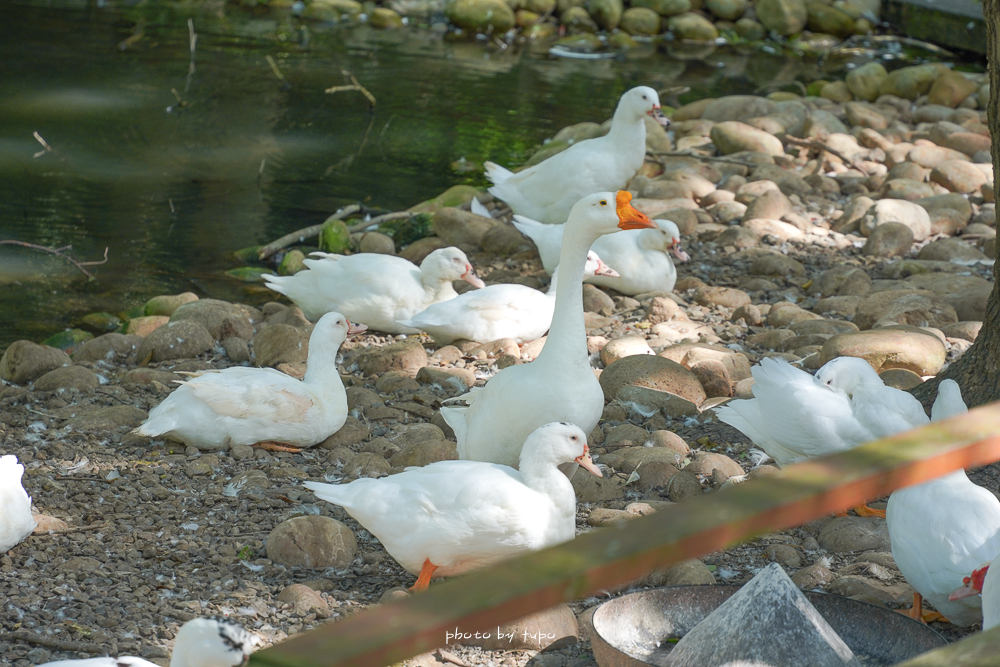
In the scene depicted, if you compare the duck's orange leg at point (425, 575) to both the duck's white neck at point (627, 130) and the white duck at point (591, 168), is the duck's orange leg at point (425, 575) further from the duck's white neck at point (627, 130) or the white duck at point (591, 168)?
the duck's white neck at point (627, 130)

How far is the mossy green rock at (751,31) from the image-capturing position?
20.4 meters

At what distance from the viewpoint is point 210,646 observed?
88.0 inches

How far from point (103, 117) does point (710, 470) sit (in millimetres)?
10147

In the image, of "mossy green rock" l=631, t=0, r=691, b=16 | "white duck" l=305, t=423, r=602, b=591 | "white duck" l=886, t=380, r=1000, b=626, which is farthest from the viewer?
"mossy green rock" l=631, t=0, r=691, b=16

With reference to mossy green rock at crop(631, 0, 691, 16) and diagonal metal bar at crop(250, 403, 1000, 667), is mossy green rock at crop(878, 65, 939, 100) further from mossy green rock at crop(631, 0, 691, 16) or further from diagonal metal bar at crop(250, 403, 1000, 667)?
diagonal metal bar at crop(250, 403, 1000, 667)

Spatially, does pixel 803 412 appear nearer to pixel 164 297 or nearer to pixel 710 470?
pixel 710 470

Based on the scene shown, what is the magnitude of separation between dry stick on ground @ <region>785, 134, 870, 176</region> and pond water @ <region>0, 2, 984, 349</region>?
Result: 310 centimetres

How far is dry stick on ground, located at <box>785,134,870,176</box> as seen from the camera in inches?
365

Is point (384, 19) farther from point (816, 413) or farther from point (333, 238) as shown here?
point (816, 413)

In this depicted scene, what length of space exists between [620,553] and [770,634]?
172 centimetres

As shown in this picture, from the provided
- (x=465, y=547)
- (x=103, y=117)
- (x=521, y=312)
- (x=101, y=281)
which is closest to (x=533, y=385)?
(x=465, y=547)

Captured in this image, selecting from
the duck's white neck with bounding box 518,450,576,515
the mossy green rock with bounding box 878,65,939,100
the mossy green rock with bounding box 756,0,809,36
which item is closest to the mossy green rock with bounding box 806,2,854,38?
the mossy green rock with bounding box 756,0,809,36

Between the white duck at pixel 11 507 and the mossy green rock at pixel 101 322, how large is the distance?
3.63 metres

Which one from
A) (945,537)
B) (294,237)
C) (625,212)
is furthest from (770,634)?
(294,237)
